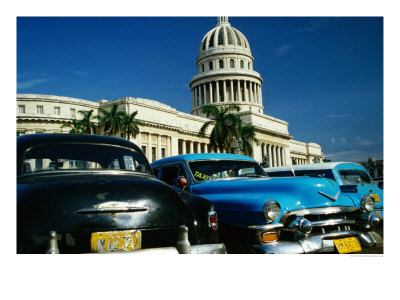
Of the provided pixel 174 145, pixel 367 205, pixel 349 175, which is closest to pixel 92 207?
pixel 367 205

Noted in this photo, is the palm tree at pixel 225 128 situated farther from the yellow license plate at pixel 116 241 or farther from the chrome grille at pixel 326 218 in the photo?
the yellow license plate at pixel 116 241

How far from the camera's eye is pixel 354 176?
9391 millimetres

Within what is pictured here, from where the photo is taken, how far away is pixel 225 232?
4.88 m

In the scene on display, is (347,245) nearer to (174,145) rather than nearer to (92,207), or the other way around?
(92,207)

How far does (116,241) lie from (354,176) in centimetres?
804

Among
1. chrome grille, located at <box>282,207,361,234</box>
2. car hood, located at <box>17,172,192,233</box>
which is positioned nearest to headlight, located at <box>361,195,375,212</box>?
chrome grille, located at <box>282,207,361,234</box>

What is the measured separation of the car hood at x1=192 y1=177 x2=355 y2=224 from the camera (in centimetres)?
458

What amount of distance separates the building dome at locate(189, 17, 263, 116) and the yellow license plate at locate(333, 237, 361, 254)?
2671 inches

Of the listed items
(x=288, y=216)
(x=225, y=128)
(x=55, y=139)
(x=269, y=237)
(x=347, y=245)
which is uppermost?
(x=225, y=128)

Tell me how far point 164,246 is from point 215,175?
10.2 ft

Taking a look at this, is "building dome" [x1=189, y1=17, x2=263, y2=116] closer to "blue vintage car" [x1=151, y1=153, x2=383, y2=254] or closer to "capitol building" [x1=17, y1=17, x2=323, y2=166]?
"capitol building" [x1=17, y1=17, x2=323, y2=166]

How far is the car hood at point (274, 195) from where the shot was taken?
458 centimetres

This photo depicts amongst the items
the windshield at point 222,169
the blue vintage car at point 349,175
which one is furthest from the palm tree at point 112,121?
the windshield at point 222,169
